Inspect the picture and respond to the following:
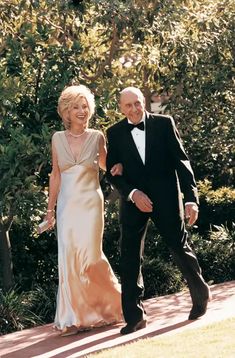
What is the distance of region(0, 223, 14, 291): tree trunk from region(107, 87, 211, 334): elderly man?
265 cm

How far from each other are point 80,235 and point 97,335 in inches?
34.4

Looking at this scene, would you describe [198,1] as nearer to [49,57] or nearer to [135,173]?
[49,57]

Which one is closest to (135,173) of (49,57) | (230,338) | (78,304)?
(78,304)

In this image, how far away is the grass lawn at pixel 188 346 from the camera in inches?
269

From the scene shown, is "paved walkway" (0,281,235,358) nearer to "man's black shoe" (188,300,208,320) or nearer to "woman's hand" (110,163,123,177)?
"man's black shoe" (188,300,208,320)

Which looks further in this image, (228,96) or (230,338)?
(228,96)

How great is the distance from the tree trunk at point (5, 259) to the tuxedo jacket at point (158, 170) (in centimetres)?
271

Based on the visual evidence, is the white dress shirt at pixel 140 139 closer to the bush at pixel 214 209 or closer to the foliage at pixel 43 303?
the foliage at pixel 43 303

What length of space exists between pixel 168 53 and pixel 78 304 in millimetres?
4194

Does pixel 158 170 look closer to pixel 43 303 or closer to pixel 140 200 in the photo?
pixel 140 200

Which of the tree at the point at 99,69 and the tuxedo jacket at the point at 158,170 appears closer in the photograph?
the tuxedo jacket at the point at 158,170

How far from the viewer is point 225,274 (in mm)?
12219

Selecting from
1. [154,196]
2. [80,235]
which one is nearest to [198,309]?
[154,196]

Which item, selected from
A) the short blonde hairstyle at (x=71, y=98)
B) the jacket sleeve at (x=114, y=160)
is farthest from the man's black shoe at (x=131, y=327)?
the short blonde hairstyle at (x=71, y=98)
